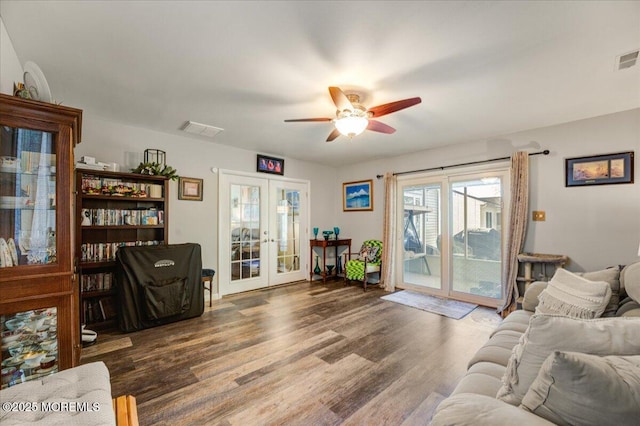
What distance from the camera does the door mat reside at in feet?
12.0

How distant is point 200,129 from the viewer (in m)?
3.61

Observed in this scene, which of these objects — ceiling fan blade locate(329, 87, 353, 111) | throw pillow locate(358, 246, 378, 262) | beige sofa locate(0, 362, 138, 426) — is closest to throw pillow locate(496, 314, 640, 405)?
beige sofa locate(0, 362, 138, 426)

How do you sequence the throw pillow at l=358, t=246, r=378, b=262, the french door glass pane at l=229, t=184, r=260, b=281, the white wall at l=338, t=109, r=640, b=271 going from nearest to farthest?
1. the white wall at l=338, t=109, r=640, b=271
2. the french door glass pane at l=229, t=184, r=260, b=281
3. the throw pillow at l=358, t=246, r=378, b=262

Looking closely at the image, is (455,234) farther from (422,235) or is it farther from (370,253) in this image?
(370,253)

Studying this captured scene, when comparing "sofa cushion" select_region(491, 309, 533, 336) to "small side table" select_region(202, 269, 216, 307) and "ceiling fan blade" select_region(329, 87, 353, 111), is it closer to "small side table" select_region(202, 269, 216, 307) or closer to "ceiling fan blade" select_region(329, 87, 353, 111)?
"ceiling fan blade" select_region(329, 87, 353, 111)

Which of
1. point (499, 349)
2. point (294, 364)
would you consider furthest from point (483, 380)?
point (294, 364)

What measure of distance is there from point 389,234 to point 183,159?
11.8 ft

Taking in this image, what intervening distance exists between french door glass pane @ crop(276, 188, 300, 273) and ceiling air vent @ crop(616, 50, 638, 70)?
441 cm

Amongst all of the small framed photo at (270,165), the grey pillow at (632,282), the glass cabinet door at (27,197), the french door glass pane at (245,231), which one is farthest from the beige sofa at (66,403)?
the small framed photo at (270,165)

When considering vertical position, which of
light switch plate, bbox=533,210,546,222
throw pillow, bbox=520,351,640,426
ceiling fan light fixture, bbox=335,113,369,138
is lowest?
throw pillow, bbox=520,351,640,426

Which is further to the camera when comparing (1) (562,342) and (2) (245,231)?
(2) (245,231)

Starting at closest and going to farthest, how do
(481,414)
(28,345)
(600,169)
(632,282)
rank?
(481,414)
(28,345)
(632,282)
(600,169)

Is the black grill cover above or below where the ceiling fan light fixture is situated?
below

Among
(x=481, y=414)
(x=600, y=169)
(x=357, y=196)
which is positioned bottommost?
(x=481, y=414)
